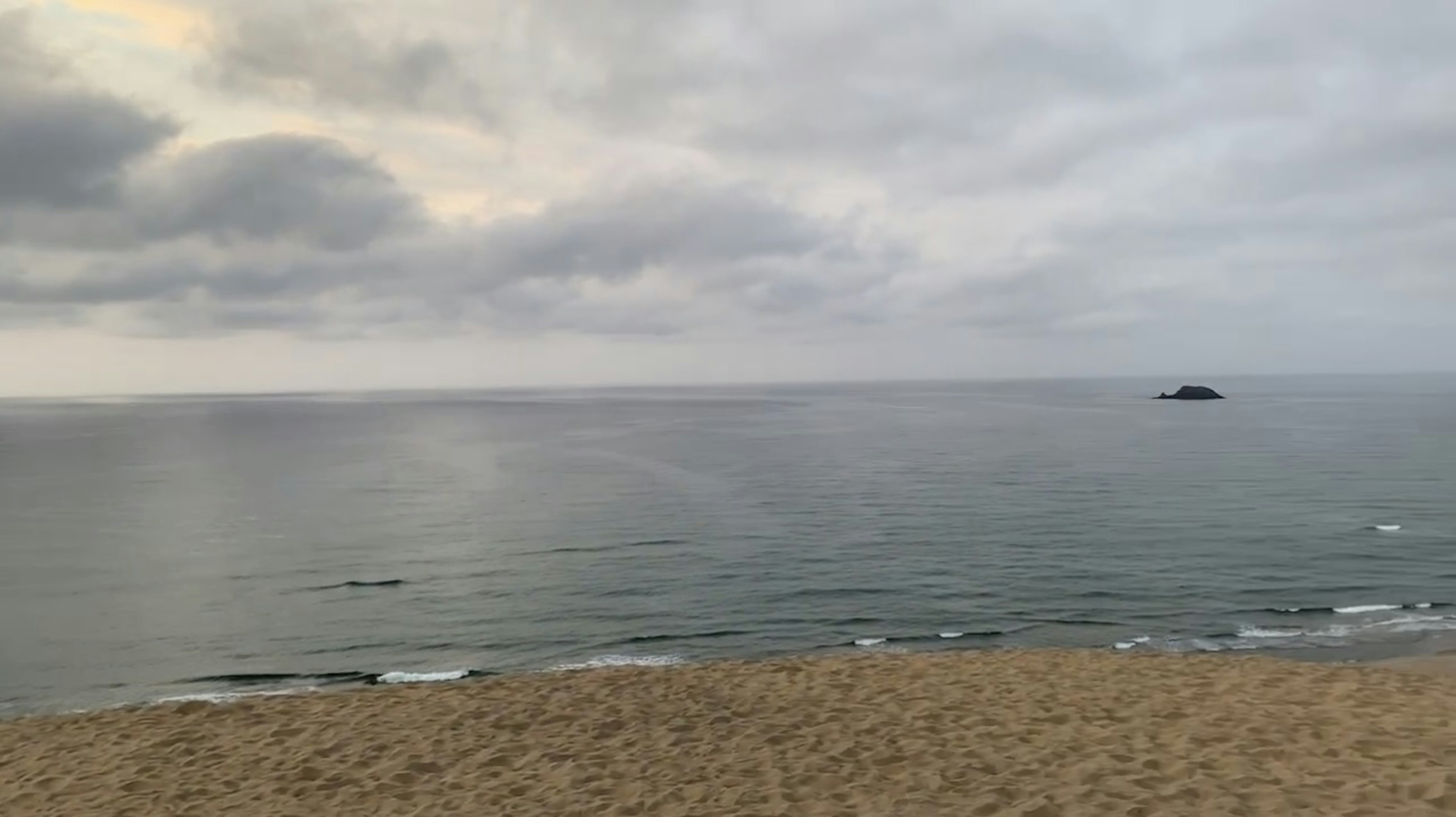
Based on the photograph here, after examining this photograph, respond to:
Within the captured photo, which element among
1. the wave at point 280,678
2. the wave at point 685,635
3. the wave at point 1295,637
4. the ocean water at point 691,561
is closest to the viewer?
the wave at point 280,678

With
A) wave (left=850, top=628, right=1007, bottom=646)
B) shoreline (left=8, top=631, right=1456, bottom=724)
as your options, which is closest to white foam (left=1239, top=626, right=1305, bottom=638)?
shoreline (left=8, top=631, right=1456, bottom=724)

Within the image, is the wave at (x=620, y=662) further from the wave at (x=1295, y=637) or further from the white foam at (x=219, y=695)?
the wave at (x=1295, y=637)

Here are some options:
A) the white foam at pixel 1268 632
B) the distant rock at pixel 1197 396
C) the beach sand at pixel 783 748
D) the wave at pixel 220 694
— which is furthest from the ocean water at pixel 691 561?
the distant rock at pixel 1197 396

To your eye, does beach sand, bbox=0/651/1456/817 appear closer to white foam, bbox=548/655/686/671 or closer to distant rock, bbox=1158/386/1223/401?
white foam, bbox=548/655/686/671

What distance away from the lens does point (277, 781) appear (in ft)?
34.8

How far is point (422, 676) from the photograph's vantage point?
20578 millimetres

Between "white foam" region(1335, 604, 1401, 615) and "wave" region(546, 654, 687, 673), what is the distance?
65.0ft

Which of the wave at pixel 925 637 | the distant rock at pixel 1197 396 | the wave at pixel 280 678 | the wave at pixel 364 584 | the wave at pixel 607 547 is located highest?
the distant rock at pixel 1197 396

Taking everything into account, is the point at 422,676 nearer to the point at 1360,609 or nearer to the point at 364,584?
the point at 364,584

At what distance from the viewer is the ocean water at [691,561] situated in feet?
74.5

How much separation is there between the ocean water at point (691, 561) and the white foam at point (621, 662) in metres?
0.25

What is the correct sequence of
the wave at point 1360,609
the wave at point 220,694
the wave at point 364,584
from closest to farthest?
1. the wave at point 220,694
2. the wave at point 1360,609
3. the wave at point 364,584

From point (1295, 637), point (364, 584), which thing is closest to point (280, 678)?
point (364, 584)

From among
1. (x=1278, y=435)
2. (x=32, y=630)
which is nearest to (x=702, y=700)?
(x=32, y=630)
